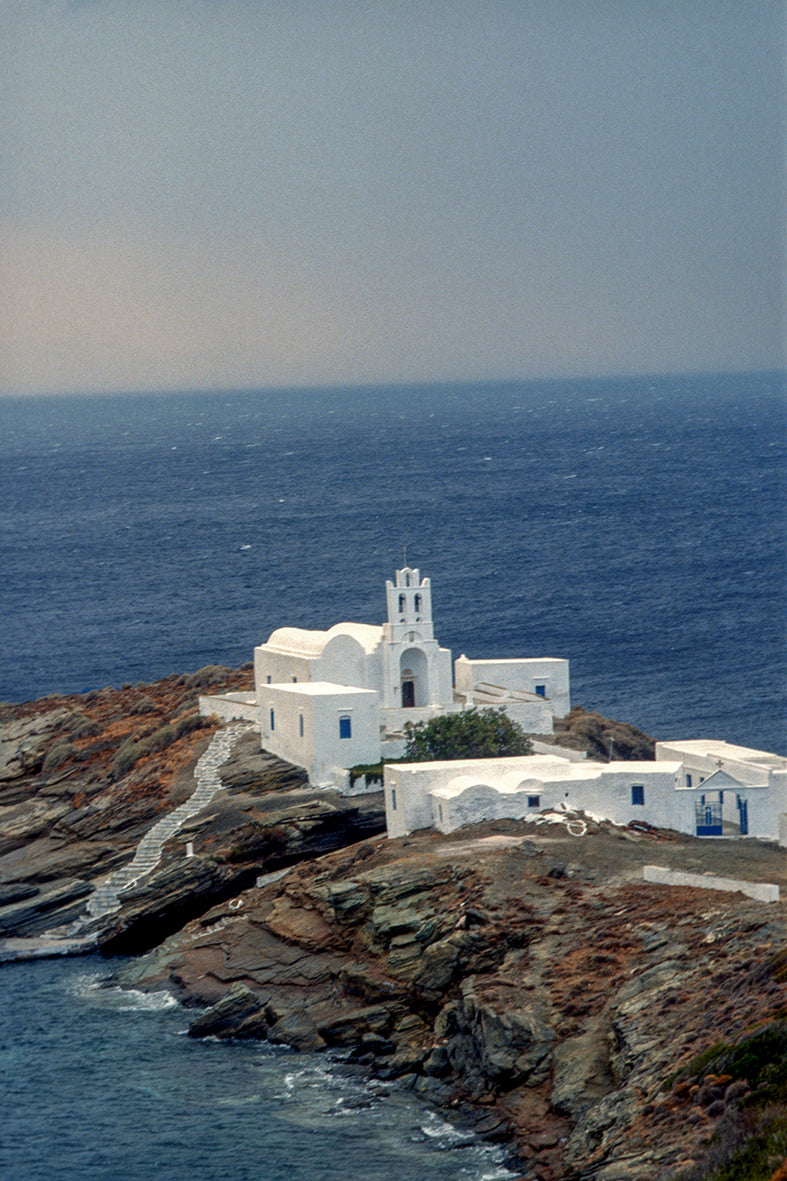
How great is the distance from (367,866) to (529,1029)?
13.5m

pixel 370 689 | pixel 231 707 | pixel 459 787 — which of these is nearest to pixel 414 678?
pixel 370 689

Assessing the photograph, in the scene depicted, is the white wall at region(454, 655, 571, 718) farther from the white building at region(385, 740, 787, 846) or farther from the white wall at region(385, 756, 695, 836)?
Result: the white wall at region(385, 756, 695, 836)

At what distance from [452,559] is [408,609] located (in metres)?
64.8

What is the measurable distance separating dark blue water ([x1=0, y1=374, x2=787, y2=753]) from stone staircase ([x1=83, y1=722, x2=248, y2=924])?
3082cm

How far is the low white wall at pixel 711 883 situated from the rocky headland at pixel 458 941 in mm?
641

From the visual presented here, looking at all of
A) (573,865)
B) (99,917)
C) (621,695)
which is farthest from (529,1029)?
(621,695)

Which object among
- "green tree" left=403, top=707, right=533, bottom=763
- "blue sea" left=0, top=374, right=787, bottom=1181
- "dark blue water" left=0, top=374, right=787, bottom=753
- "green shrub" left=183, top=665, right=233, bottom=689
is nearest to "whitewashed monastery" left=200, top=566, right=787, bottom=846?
"green tree" left=403, top=707, right=533, bottom=763

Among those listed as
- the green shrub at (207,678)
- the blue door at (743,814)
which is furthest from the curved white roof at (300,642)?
the blue door at (743,814)

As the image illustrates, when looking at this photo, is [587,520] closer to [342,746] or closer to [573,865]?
[342,746]

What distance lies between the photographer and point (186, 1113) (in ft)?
143

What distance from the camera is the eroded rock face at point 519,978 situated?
39.0 m

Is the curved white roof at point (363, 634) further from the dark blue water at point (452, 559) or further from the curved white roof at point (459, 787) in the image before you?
the dark blue water at point (452, 559)

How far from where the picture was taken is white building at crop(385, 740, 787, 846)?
5959cm

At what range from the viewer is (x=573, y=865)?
53781 mm
